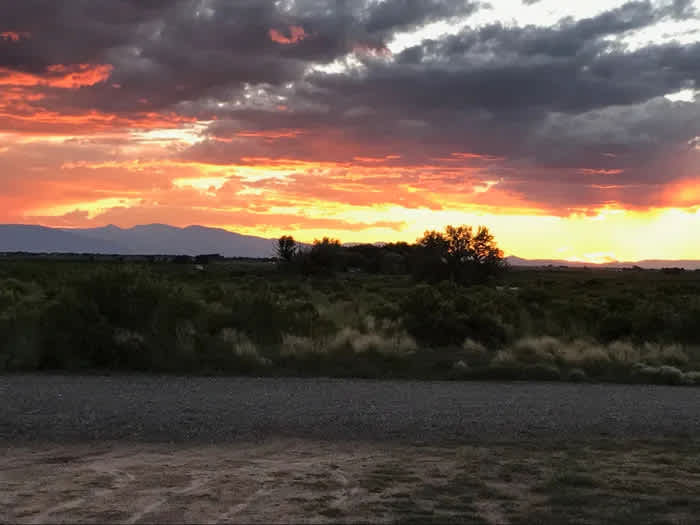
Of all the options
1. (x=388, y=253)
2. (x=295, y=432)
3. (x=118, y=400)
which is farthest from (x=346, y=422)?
(x=388, y=253)

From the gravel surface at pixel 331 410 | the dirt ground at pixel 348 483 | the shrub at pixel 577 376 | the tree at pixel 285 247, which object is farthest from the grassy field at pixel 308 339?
the tree at pixel 285 247

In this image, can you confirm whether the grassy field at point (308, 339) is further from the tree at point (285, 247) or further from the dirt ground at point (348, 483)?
the tree at point (285, 247)

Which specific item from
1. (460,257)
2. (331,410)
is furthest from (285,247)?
(331,410)

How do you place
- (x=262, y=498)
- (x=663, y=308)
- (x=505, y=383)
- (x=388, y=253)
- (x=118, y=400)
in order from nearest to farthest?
(x=262, y=498)
(x=118, y=400)
(x=505, y=383)
(x=663, y=308)
(x=388, y=253)

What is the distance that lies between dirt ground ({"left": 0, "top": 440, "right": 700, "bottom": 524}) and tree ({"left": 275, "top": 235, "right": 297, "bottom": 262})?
224 feet

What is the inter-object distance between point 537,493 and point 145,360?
12.2 m

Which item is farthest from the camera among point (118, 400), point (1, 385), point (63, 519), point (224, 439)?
point (1, 385)

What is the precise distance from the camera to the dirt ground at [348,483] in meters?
7.15

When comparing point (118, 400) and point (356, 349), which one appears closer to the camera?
point (118, 400)

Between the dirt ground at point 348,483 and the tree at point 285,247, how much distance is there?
224 ft

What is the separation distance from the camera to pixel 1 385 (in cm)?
1524

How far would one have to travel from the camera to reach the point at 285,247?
79625 millimetres

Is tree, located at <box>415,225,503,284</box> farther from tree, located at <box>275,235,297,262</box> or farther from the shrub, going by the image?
the shrub

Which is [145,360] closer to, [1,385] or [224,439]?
[1,385]
